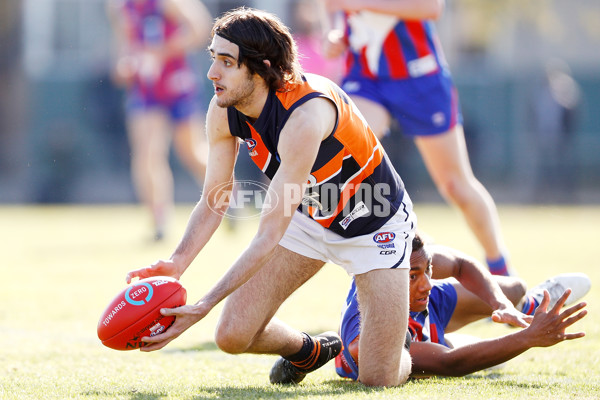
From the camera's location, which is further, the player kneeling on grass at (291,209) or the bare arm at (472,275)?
the bare arm at (472,275)

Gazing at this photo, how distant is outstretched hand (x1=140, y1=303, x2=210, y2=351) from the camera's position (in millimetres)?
3493

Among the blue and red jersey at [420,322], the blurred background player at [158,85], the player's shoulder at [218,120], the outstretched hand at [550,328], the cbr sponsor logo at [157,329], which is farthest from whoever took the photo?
the blurred background player at [158,85]

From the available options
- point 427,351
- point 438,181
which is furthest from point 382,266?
point 438,181

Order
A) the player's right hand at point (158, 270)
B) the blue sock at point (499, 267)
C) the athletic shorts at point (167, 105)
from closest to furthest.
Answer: the player's right hand at point (158, 270)
the blue sock at point (499, 267)
the athletic shorts at point (167, 105)

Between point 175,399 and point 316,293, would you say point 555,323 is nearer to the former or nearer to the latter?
point 175,399

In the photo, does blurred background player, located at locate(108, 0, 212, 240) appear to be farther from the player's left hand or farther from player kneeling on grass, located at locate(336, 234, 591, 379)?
the player's left hand

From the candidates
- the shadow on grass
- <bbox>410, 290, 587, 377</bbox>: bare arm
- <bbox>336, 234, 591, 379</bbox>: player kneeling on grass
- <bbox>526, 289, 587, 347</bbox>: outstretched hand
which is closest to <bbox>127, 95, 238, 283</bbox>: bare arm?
<bbox>336, 234, 591, 379</bbox>: player kneeling on grass

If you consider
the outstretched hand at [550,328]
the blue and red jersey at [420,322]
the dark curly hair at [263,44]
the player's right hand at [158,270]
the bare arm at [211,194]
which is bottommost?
the blue and red jersey at [420,322]

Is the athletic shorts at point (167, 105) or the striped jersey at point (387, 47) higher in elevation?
the striped jersey at point (387, 47)

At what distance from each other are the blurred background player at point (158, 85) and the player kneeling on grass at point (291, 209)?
557cm

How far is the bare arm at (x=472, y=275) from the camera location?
4.09 metres

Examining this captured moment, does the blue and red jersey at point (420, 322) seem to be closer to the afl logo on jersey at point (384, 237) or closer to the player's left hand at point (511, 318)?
the afl logo on jersey at point (384, 237)

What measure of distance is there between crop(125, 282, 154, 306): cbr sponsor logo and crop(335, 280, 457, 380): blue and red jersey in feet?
3.44

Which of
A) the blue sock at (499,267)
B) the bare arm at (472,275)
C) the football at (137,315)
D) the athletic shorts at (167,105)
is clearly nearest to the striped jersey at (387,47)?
the blue sock at (499,267)
